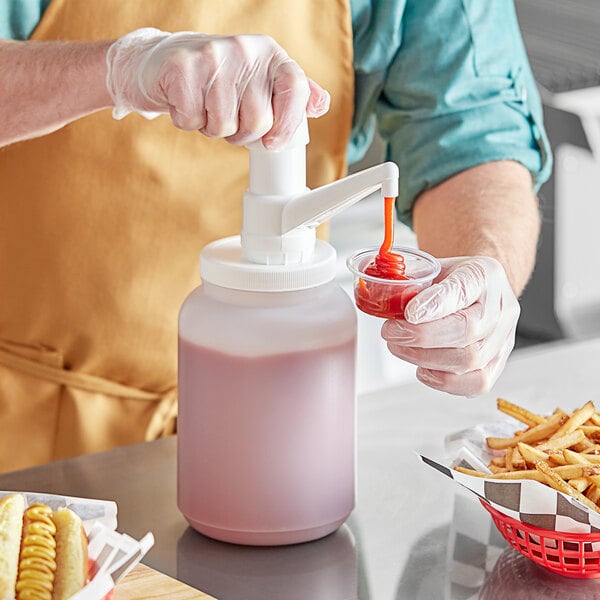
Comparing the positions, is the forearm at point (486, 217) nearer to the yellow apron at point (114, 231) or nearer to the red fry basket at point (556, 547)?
the yellow apron at point (114, 231)

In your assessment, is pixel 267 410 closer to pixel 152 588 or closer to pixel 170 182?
pixel 152 588

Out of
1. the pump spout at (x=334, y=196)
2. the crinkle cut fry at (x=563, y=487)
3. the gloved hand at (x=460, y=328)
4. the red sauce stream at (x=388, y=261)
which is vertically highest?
the pump spout at (x=334, y=196)

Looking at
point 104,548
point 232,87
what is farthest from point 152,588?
point 232,87

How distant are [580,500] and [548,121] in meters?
1.95

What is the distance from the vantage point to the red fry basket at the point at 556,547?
969mm

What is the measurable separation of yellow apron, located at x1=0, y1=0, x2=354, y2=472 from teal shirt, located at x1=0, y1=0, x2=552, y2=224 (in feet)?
0.14

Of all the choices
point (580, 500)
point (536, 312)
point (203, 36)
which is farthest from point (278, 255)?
point (536, 312)

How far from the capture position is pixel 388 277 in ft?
3.23

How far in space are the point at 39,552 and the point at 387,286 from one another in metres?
0.35

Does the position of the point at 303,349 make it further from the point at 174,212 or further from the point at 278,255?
the point at 174,212

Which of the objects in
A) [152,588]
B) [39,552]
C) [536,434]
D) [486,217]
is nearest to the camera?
[39,552]

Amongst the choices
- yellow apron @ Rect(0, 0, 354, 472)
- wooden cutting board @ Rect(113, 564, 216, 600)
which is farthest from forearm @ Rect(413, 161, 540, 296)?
wooden cutting board @ Rect(113, 564, 216, 600)

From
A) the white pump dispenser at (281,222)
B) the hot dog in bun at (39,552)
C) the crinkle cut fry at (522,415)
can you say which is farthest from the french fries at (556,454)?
the hot dog in bun at (39,552)

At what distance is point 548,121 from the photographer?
2.80m
